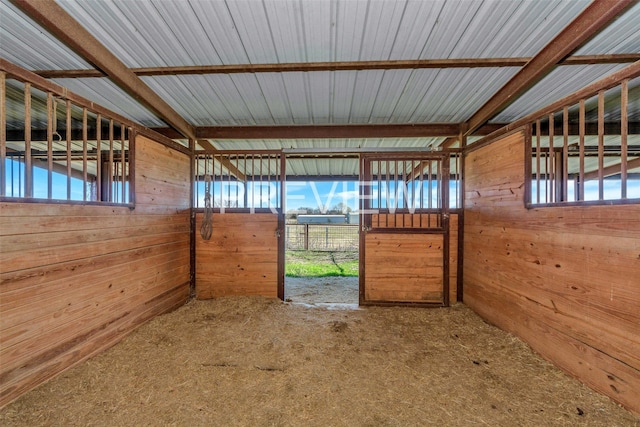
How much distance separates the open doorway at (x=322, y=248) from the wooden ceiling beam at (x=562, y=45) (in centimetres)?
210

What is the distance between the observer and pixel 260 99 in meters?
2.39

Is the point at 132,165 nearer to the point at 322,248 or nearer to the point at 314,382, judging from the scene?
the point at 314,382

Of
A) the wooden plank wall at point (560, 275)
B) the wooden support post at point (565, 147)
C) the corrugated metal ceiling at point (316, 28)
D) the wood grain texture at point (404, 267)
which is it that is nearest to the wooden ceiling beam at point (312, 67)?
the corrugated metal ceiling at point (316, 28)

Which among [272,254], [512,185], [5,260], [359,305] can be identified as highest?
[512,185]

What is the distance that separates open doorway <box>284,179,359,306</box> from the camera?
340cm

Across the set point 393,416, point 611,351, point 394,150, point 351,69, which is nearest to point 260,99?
point 351,69

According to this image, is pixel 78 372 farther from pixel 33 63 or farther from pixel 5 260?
pixel 33 63

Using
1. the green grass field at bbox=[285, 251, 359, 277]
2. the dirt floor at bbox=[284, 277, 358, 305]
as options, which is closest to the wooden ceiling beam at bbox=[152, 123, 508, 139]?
the dirt floor at bbox=[284, 277, 358, 305]

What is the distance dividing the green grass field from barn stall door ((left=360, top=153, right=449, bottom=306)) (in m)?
1.54

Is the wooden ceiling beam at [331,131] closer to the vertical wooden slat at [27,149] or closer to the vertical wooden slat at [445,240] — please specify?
Answer: the vertical wooden slat at [445,240]

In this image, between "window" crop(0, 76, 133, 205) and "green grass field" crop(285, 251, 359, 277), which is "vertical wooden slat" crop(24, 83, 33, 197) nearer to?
"window" crop(0, 76, 133, 205)

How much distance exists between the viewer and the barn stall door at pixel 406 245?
2.82 metres

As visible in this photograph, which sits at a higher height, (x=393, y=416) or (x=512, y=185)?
(x=512, y=185)

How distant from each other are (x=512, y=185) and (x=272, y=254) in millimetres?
2554
